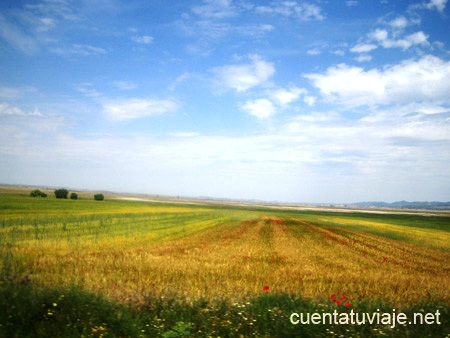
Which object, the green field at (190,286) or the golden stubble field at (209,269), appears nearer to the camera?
the green field at (190,286)

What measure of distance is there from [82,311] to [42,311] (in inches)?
31.1

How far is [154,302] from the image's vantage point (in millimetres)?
6965

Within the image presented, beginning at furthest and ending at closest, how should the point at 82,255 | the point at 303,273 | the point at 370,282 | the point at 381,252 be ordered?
1. the point at 381,252
2. the point at 82,255
3. the point at 303,273
4. the point at 370,282

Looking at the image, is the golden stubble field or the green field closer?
the green field

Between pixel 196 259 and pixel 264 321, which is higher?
pixel 264 321

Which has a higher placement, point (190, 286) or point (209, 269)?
point (190, 286)

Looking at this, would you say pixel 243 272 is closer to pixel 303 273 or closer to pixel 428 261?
pixel 303 273

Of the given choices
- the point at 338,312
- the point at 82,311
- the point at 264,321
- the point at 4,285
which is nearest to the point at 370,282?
the point at 338,312

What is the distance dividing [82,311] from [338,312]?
5581 mm

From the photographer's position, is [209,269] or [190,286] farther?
[209,269]

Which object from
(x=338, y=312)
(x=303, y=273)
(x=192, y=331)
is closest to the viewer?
(x=192, y=331)

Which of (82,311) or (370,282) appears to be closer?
(82,311)

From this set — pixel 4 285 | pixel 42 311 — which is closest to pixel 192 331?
pixel 42 311

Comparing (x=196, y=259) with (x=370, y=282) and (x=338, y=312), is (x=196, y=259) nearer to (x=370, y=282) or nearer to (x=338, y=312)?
(x=370, y=282)
